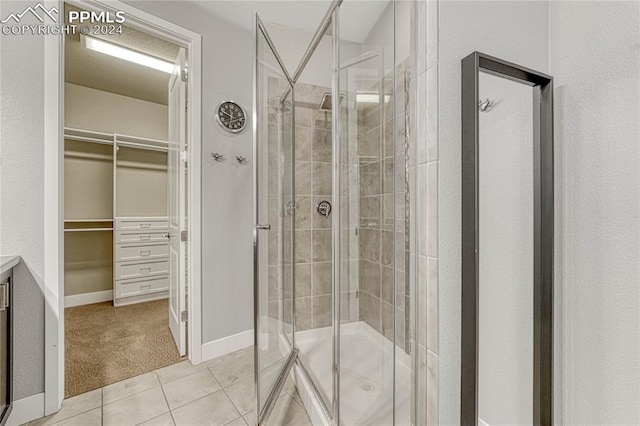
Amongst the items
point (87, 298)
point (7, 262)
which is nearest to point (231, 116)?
point (7, 262)

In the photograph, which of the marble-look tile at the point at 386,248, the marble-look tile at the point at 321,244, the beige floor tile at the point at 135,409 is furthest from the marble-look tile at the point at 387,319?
the beige floor tile at the point at 135,409

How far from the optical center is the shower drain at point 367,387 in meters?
1.30

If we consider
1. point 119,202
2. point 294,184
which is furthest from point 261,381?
point 119,202

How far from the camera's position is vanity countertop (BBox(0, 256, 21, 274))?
1.19 m

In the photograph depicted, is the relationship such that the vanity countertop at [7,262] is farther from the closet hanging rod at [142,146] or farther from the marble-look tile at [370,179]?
the closet hanging rod at [142,146]

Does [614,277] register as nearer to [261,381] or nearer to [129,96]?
[261,381]

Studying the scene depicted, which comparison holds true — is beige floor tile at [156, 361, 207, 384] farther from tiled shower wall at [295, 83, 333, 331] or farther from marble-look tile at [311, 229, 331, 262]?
marble-look tile at [311, 229, 331, 262]

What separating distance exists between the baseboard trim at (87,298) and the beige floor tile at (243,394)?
8.79 ft

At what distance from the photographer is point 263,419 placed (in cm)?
131

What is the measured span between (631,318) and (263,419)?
143 cm

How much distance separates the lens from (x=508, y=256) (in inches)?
39.4

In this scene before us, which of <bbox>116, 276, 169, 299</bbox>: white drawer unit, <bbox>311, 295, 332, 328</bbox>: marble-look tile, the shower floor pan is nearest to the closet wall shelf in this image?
<bbox>116, 276, 169, 299</bbox>: white drawer unit

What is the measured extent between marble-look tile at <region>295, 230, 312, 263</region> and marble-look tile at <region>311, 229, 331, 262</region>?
0.12 ft

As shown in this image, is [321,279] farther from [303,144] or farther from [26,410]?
[26,410]
